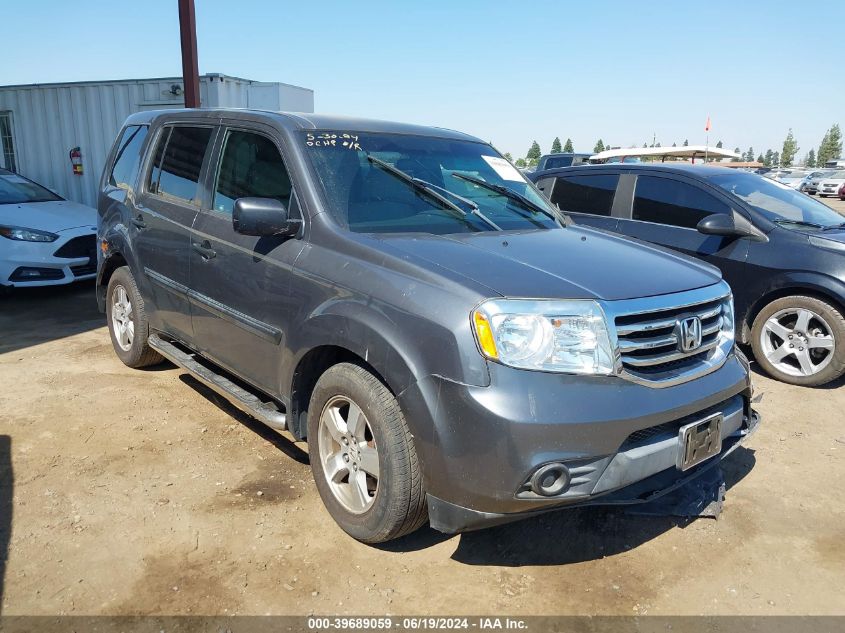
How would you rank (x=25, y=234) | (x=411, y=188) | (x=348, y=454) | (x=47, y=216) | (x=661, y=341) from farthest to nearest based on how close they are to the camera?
(x=47, y=216), (x=25, y=234), (x=411, y=188), (x=348, y=454), (x=661, y=341)

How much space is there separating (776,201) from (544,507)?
451 cm

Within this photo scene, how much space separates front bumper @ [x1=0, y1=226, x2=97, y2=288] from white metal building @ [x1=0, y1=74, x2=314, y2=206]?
3.47m

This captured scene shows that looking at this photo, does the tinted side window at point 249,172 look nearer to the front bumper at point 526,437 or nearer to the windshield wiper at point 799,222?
the front bumper at point 526,437

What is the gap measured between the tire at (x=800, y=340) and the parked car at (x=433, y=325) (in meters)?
2.38

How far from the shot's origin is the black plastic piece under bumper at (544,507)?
→ 2.33 m

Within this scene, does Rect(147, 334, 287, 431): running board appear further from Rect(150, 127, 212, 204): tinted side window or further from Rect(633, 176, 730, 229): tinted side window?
Rect(633, 176, 730, 229): tinted side window

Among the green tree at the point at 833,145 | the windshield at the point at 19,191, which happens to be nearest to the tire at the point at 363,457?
the windshield at the point at 19,191

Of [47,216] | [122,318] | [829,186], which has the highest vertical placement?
[47,216]

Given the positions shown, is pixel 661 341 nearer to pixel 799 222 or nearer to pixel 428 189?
pixel 428 189

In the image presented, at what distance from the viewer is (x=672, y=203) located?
5773 mm

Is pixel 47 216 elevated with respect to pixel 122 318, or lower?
elevated

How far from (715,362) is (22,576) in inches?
119

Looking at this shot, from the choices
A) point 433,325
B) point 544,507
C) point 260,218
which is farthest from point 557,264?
point 260,218

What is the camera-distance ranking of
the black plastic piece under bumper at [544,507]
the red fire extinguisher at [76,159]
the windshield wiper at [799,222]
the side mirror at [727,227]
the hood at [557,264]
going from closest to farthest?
the black plastic piece under bumper at [544,507] < the hood at [557,264] < the side mirror at [727,227] < the windshield wiper at [799,222] < the red fire extinguisher at [76,159]
